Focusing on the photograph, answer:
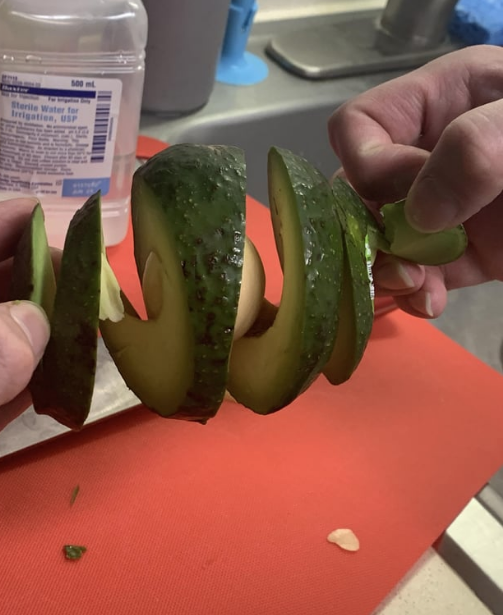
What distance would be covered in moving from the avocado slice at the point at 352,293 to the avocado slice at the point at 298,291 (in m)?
0.03

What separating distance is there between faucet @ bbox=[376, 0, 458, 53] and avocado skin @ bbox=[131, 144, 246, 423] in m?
1.16

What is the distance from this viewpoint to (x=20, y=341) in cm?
48

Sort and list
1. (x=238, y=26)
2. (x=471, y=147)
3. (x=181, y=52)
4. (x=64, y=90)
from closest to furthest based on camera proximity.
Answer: (x=471, y=147), (x=64, y=90), (x=181, y=52), (x=238, y=26)

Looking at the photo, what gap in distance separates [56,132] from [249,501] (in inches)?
20.4

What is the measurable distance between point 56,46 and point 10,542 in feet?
1.96

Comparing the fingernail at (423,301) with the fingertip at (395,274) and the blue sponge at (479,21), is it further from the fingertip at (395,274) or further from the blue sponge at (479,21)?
the blue sponge at (479,21)

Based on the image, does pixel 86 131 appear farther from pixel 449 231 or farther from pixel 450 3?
pixel 450 3

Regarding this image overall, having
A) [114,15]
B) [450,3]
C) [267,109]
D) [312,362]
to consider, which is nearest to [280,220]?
[312,362]

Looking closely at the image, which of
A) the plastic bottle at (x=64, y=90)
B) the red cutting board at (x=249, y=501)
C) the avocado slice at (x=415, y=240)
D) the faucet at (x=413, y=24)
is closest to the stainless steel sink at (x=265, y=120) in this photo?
the faucet at (x=413, y=24)

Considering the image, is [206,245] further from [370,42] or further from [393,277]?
[370,42]

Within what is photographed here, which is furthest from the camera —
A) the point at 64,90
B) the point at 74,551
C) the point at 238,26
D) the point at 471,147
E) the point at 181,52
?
the point at 238,26

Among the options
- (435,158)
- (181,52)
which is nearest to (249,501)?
(435,158)

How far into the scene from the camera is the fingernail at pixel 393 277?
0.74 meters

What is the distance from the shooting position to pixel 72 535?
2.32 ft
